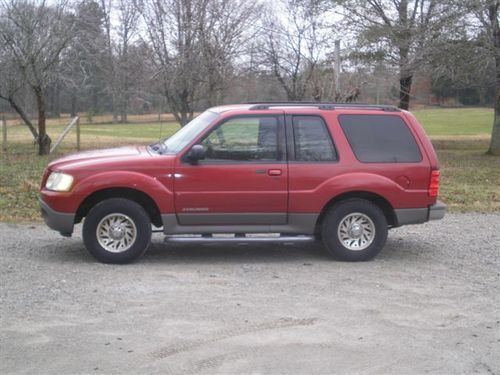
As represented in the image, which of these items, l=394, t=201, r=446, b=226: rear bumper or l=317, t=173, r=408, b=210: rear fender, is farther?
l=394, t=201, r=446, b=226: rear bumper

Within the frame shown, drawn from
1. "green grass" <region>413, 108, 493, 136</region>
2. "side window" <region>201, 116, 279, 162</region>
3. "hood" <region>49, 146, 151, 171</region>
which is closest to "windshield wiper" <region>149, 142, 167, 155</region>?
"hood" <region>49, 146, 151, 171</region>

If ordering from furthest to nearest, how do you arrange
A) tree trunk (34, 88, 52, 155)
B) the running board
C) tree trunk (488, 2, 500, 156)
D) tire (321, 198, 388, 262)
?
tree trunk (34, 88, 52, 155), tree trunk (488, 2, 500, 156), tire (321, 198, 388, 262), the running board

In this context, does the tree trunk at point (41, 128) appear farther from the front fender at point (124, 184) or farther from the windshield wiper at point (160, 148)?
the front fender at point (124, 184)

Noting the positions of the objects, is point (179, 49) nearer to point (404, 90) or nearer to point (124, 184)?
point (404, 90)

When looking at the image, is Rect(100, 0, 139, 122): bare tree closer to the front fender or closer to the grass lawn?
the grass lawn

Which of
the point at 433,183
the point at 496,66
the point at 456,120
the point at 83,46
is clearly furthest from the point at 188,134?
the point at 456,120

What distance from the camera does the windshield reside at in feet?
24.7

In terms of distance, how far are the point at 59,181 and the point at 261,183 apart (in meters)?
2.23

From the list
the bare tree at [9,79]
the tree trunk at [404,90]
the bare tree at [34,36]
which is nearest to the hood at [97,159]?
the bare tree at [34,36]

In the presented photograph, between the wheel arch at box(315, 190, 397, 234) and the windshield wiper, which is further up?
the windshield wiper

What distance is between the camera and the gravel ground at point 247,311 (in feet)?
15.1

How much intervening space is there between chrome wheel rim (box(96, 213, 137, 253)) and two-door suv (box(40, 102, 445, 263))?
0.01 m

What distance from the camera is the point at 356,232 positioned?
7695 mm

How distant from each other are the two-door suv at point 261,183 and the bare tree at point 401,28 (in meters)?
14.1
